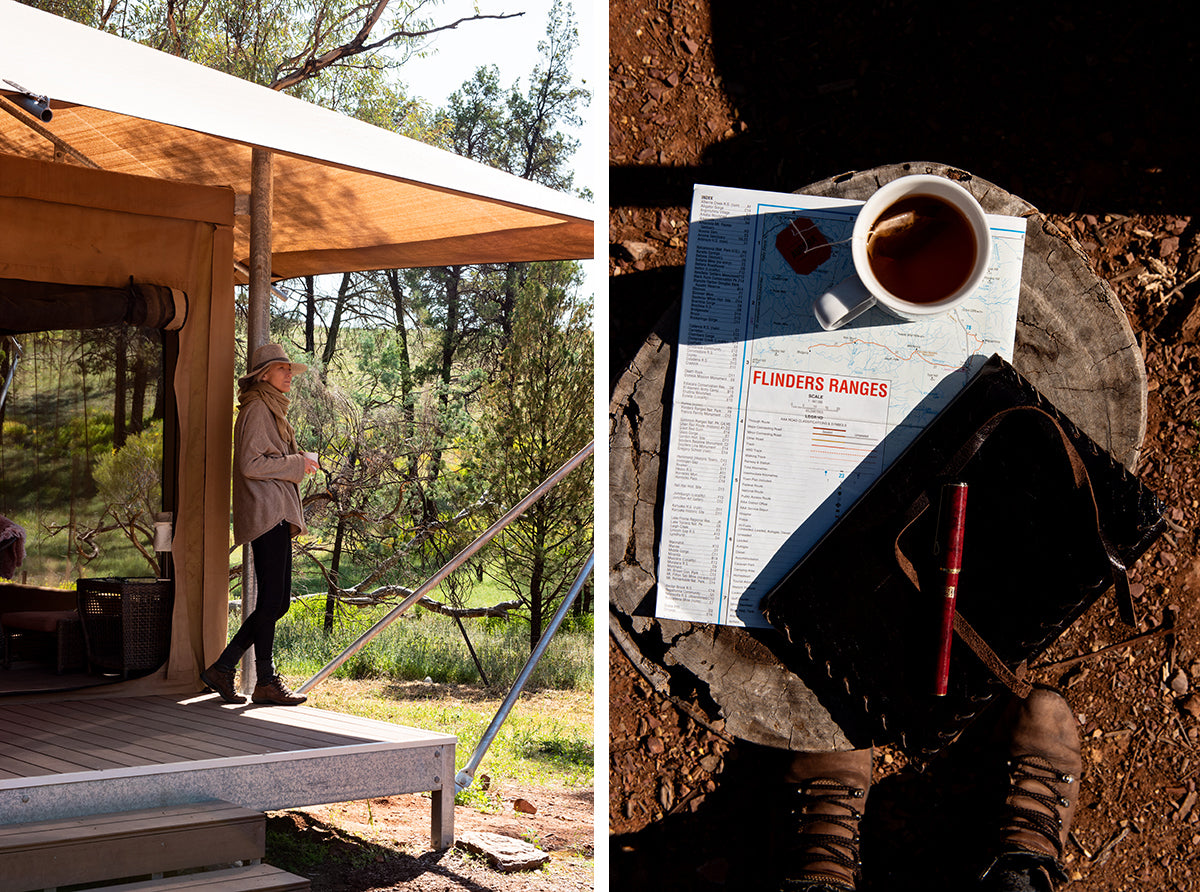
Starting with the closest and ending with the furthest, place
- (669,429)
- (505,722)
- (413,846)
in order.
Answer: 1. (669,429)
2. (413,846)
3. (505,722)

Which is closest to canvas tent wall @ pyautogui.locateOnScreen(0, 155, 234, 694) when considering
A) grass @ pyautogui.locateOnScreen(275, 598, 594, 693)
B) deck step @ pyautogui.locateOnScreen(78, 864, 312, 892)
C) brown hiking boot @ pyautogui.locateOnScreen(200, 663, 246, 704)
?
brown hiking boot @ pyautogui.locateOnScreen(200, 663, 246, 704)

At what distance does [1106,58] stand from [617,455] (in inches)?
81.2

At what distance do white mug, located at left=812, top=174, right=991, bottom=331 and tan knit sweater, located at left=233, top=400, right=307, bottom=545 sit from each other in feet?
6.00

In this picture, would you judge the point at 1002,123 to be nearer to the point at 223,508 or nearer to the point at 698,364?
the point at 698,364

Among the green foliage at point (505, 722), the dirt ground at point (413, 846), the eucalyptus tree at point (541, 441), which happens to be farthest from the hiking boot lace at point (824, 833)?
the eucalyptus tree at point (541, 441)

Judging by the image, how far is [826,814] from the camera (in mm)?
2924

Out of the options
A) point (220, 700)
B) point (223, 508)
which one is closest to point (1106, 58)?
point (223, 508)

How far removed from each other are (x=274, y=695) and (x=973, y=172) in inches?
113

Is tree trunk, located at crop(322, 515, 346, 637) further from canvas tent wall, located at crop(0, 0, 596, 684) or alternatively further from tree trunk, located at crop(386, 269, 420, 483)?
canvas tent wall, located at crop(0, 0, 596, 684)

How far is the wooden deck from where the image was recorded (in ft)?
8.47

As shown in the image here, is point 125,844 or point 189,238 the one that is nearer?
point 125,844

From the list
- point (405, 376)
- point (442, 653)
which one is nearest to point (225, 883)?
point (442, 653)

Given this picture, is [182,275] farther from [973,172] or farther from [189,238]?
[973,172]

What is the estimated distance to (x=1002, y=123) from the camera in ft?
10.6
